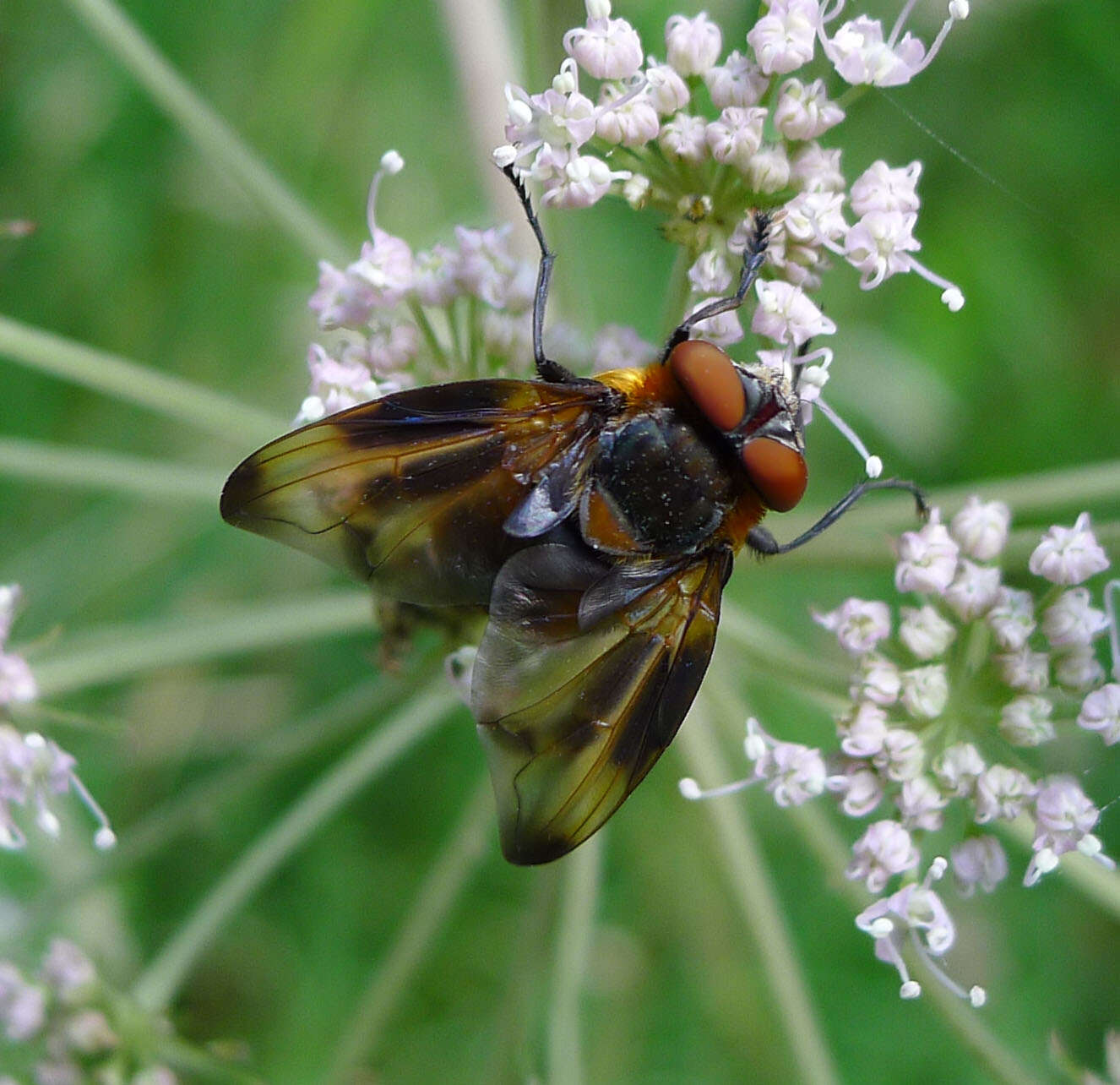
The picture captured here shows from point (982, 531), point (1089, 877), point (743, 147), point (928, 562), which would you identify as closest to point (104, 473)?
point (743, 147)

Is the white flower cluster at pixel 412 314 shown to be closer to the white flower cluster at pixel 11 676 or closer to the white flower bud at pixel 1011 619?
the white flower cluster at pixel 11 676

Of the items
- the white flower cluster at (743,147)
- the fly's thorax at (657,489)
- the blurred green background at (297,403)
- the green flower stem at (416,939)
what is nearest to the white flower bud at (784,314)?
the white flower cluster at (743,147)

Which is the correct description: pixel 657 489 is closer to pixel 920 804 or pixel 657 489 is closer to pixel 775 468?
pixel 775 468

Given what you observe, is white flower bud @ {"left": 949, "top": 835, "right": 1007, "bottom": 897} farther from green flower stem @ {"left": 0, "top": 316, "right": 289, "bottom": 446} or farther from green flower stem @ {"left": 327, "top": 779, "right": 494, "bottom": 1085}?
green flower stem @ {"left": 0, "top": 316, "right": 289, "bottom": 446}

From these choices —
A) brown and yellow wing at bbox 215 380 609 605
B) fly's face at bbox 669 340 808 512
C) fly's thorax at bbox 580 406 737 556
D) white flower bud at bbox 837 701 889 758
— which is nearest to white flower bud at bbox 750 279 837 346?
fly's face at bbox 669 340 808 512

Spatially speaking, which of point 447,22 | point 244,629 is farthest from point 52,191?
point 244,629

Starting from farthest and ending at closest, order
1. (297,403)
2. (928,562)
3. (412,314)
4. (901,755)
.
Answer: (297,403) < (412,314) < (928,562) < (901,755)

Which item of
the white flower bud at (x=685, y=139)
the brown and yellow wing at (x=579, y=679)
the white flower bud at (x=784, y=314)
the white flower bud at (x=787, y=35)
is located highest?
the white flower bud at (x=787, y=35)
